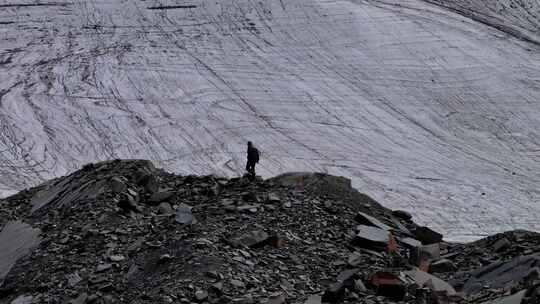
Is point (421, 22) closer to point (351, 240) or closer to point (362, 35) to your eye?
point (362, 35)

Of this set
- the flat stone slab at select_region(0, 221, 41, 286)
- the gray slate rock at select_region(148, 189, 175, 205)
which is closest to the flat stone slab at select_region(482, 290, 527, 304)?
the gray slate rock at select_region(148, 189, 175, 205)

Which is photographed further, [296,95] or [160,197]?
[296,95]

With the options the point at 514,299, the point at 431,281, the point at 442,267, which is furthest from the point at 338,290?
the point at 442,267

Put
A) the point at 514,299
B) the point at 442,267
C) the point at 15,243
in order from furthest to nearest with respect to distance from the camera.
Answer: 1. the point at 15,243
2. the point at 442,267
3. the point at 514,299

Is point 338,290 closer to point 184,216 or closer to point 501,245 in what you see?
point 184,216

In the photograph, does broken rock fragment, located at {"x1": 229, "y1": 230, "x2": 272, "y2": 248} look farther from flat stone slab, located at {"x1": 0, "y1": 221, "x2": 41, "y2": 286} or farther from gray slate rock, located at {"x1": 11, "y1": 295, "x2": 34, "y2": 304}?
flat stone slab, located at {"x1": 0, "y1": 221, "x2": 41, "y2": 286}

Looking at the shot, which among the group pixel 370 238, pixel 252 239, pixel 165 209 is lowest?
pixel 165 209

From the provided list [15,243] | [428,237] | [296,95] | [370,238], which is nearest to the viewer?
[370,238]

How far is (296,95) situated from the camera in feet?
89.8

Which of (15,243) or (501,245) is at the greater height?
(501,245)

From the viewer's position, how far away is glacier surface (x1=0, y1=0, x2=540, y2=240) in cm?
2275

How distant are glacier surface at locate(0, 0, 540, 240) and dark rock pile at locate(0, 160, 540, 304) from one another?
7.46 metres

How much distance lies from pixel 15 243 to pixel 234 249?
Answer: 3.64 m

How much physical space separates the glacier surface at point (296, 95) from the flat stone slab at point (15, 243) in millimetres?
8171
